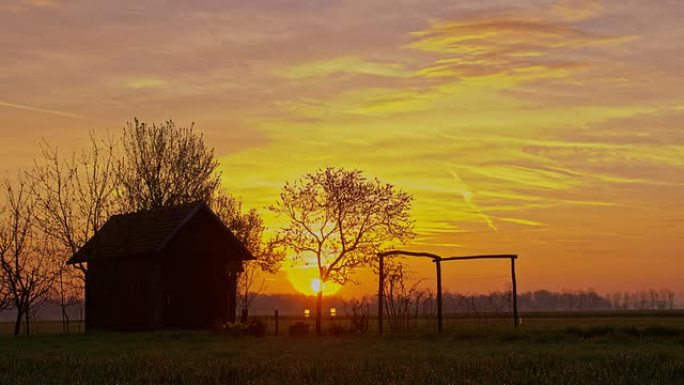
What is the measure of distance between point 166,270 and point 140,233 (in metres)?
3.31

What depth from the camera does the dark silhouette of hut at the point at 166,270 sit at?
48156 mm

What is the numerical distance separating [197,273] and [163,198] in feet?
41.3

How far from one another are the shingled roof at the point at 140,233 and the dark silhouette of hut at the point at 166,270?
6 centimetres

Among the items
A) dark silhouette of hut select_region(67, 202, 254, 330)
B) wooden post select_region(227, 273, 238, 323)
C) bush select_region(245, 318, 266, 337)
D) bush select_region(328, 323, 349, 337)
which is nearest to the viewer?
bush select_region(328, 323, 349, 337)

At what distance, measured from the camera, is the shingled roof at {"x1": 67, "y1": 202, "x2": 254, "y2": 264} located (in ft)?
158

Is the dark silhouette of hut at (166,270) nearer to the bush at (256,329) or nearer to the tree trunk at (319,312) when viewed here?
the tree trunk at (319,312)

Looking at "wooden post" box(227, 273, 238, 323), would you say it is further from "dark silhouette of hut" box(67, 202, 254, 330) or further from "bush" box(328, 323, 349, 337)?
"bush" box(328, 323, 349, 337)

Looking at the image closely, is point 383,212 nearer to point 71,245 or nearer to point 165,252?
point 165,252

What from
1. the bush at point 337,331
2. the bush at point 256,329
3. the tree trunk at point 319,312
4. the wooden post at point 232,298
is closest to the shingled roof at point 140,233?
the wooden post at point 232,298

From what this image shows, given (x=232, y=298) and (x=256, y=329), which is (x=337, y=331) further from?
(x=232, y=298)

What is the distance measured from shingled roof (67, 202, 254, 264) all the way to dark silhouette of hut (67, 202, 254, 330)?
6 centimetres

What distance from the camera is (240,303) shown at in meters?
70.4

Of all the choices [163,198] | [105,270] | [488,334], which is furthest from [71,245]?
[488,334]

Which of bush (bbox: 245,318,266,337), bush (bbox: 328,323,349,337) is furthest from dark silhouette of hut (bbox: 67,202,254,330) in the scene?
bush (bbox: 328,323,349,337)
